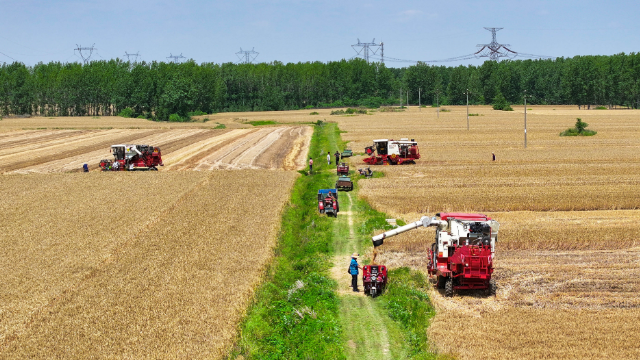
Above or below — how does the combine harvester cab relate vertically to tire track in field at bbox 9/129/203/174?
below

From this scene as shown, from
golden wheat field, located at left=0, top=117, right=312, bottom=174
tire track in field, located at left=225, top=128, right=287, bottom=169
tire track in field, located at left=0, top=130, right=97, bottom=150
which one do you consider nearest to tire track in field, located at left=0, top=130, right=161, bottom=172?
golden wheat field, located at left=0, top=117, right=312, bottom=174

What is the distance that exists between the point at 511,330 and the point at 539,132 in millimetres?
82164

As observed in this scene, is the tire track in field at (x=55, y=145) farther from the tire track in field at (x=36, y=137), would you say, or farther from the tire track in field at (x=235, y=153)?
the tire track in field at (x=235, y=153)

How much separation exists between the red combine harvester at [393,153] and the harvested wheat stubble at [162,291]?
23.4m

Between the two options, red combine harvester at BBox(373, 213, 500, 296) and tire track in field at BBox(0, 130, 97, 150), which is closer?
red combine harvester at BBox(373, 213, 500, 296)

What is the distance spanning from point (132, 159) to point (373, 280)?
41655 millimetres

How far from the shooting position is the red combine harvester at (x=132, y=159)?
197 feet

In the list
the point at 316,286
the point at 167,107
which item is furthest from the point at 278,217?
the point at 167,107

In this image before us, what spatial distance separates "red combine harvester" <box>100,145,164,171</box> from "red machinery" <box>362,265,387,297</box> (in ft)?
134

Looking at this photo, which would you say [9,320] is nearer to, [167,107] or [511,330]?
[511,330]

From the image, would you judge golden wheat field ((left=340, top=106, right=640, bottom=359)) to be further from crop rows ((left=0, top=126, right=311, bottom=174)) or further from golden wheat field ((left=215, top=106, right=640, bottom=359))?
crop rows ((left=0, top=126, right=311, bottom=174))

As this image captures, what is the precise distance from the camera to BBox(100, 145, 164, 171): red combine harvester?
60188 millimetres

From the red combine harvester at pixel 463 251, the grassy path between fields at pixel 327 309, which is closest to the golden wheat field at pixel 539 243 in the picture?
the red combine harvester at pixel 463 251

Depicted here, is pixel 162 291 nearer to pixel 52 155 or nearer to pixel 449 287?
pixel 449 287
